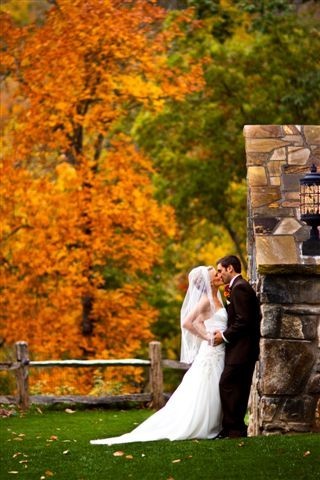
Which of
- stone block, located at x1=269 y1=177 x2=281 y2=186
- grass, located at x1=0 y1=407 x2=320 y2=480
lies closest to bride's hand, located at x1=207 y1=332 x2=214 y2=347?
grass, located at x1=0 y1=407 x2=320 y2=480

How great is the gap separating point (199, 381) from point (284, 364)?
91 cm

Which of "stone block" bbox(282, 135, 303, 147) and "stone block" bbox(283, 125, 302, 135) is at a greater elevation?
"stone block" bbox(283, 125, 302, 135)

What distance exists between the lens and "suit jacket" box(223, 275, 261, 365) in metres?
11.3

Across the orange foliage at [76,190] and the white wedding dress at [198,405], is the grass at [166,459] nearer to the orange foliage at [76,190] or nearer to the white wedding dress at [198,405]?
the white wedding dress at [198,405]

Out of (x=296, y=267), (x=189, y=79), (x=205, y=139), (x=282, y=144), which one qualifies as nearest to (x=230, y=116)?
(x=205, y=139)

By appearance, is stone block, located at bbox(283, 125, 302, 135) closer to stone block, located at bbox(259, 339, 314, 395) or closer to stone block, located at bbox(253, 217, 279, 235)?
stone block, located at bbox(253, 217, 279, 235)

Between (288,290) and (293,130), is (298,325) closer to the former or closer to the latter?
(288,290)

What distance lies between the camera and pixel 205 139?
2800 cm

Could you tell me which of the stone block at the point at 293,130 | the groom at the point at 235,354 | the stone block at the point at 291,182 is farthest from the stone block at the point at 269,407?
the stone block at the point at 293,130

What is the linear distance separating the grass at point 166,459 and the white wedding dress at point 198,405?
0.29 meters

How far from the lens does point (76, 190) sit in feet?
73.0

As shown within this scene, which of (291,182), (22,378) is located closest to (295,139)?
(291,182)

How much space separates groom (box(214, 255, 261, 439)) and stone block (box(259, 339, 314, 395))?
0.55 ft

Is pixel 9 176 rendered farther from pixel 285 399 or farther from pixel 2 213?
pixel 285 399
